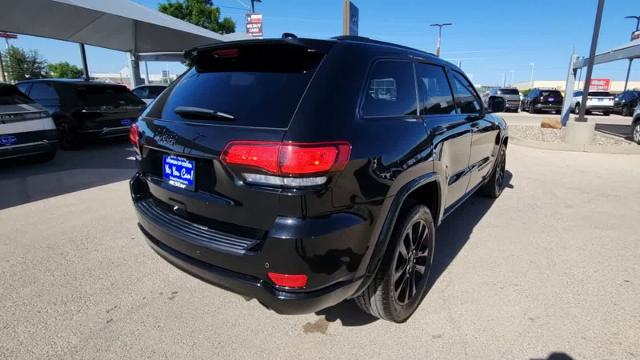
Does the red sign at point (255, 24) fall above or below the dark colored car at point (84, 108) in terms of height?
above

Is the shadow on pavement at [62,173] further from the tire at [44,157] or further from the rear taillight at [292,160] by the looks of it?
the rear taillight at [292,160]

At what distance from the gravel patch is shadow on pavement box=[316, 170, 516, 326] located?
7.40 metres

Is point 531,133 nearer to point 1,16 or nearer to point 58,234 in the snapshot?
point 58,234

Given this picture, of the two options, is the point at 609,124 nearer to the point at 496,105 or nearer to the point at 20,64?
the point at 496,105

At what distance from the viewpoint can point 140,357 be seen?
216 centimetres

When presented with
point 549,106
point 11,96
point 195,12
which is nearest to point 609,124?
point 549,106

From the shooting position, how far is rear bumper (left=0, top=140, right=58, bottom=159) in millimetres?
6046

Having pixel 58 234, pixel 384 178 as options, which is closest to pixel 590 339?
pixel 384 178

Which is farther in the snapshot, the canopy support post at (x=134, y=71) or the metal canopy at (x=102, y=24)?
the canopy support post at (x=134, y=71)

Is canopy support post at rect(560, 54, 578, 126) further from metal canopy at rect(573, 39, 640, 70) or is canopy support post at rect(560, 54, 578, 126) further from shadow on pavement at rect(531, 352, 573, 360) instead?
shadow on pavement at rect(531, 352, 573, 360)

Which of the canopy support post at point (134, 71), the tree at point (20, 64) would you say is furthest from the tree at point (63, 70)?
the canopy support post at point (134, 71)

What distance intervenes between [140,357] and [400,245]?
1.63 meters

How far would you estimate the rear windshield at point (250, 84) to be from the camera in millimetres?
1909

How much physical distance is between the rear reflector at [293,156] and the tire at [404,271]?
28.4 inches
